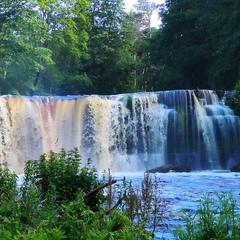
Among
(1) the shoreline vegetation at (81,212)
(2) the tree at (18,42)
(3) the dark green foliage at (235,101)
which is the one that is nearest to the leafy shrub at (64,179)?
(1) the shoreline vegetation at (81,212)

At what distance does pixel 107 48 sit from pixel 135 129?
1811 centimetres

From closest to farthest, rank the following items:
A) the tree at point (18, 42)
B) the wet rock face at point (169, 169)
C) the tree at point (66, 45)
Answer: the wet rock face at point (169, 169)
the tree at point (18, 42)
the tree at point (66, 45)

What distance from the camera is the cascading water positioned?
71.1 feet

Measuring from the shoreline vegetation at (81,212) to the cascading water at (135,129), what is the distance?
44.2 ft

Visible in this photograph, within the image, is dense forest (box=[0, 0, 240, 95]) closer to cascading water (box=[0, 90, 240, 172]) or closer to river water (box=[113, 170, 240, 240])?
cascading water (box=[0, 90, 240, 172])

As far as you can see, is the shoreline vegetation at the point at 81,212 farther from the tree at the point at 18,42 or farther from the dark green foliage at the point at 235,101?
the tree at the point at 18,42

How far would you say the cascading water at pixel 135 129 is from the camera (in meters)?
21.7

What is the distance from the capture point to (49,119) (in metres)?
22.0

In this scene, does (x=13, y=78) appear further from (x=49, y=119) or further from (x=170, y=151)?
(x=170, y=151)

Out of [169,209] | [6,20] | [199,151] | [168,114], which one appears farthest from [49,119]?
[169,209]

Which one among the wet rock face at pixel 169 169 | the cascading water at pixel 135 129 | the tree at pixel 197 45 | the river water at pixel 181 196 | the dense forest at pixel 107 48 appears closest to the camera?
the river water at pixel 181 196

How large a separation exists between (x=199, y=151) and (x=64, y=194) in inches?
632

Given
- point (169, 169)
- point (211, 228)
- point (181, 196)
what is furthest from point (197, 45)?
point (211, 228)

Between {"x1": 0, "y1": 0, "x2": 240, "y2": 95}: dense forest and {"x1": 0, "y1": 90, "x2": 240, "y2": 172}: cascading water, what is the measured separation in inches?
229
